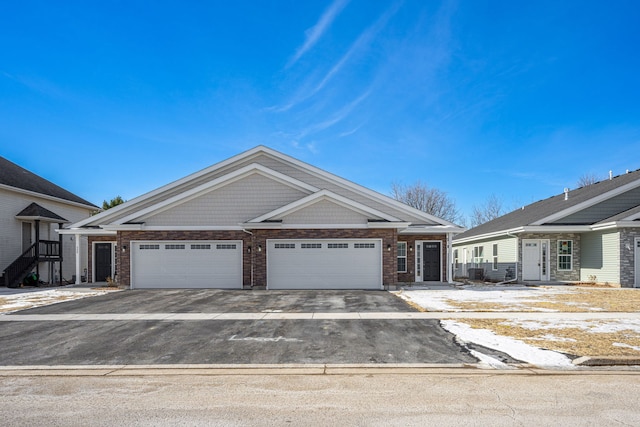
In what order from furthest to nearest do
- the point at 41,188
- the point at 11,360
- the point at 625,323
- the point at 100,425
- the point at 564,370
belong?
the point at 41,188, the point at 625,323, the point at 11,360, the point at 564,370, the point at 100,425

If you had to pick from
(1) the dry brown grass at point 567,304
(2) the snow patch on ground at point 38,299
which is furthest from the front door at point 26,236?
(1) the dry brown grass at point 567,304

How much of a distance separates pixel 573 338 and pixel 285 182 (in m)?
13.9

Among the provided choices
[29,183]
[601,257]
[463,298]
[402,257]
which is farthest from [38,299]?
[601,257]

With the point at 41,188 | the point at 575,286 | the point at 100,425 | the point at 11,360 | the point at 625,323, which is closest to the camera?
the point at 100,425

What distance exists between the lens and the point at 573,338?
26.9 feet

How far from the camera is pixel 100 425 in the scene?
444 cm

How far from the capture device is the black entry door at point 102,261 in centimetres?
2116

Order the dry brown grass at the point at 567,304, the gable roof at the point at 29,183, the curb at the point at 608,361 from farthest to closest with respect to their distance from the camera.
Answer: the gable roof at the point at 29,183
the dry brown grass at the point at 567,304
the curb at the point at 608,361

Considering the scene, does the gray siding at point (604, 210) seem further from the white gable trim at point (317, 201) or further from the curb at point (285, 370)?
the curb at point (285, 370)

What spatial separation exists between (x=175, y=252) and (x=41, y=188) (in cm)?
1266

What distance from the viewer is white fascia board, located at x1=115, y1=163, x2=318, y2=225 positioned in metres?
18.9

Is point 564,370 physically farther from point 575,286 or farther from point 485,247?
point 485,247

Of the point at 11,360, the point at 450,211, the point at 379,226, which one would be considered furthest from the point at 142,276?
the point at 450,211

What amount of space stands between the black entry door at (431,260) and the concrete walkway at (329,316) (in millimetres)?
9578
